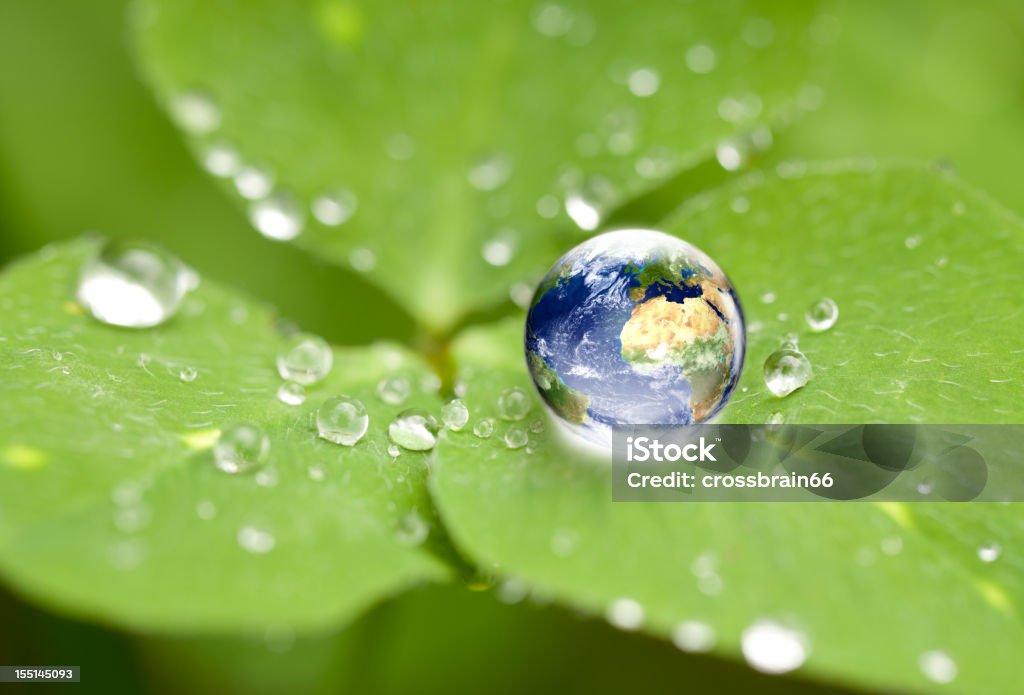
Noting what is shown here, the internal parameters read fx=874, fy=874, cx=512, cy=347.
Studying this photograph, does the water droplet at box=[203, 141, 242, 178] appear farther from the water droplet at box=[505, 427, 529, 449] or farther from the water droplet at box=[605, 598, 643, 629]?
the water droplet at box=[605, 598, 643, 629]

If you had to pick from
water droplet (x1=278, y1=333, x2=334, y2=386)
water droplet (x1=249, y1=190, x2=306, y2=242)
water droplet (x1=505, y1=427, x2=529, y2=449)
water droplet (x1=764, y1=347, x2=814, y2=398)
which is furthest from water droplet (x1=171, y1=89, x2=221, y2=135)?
water droplet (x1=764, y1=347, x2=814, y2=398)

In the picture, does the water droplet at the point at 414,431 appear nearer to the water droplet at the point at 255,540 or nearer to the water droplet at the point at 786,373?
the water droplet at the point at 255,540

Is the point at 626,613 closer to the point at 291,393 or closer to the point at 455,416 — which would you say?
the point at 455,416

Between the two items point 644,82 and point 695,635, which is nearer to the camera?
point 695,635

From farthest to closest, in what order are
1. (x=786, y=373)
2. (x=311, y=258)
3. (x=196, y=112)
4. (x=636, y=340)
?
(x=311, y=258) → (x=196, y=112) → (x=786, y=373) → (x=636, y=340)

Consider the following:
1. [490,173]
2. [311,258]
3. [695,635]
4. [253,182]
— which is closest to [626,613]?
[695,635]

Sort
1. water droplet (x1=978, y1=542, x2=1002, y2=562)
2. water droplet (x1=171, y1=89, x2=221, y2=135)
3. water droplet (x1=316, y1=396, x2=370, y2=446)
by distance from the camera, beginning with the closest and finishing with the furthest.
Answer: water droplet (x1=978, y1=542, x2=1002, y2=562), water droplet (x1=316, y1=396, x2=370, y2=446), water droplet (x1=171, y1=89, x2=221, y2=135)

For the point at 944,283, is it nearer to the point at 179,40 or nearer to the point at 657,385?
the point at 657,385
